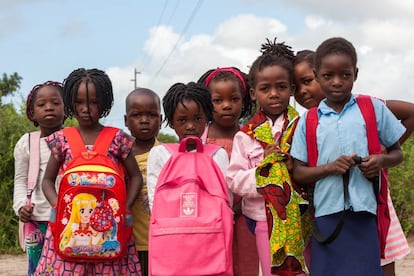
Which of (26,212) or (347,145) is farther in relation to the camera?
A: (26,212)

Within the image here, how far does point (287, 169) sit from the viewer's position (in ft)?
11.0

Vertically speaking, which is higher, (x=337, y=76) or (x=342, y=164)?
(x=337, y=76)

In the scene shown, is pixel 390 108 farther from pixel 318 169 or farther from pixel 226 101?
pixel 226 101

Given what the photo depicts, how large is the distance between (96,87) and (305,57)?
1335 millimetres

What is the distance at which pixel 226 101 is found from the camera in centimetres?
405

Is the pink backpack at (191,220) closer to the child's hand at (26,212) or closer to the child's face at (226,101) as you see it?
the child's face at (226,101)

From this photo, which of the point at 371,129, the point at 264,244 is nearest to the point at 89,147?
the point at 264,244

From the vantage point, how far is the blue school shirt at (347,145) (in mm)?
3066

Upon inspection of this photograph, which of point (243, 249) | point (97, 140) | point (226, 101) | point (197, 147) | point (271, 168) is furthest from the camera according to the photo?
point (226, 101)

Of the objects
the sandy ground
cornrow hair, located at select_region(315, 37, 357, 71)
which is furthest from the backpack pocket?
the sandy ground

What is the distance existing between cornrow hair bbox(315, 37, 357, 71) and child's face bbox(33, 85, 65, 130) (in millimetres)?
2012

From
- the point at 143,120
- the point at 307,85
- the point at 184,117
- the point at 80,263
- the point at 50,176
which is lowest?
the point at 80,263

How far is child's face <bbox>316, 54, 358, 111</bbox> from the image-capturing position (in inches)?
123

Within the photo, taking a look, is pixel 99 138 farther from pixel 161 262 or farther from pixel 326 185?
pixel 326 185
